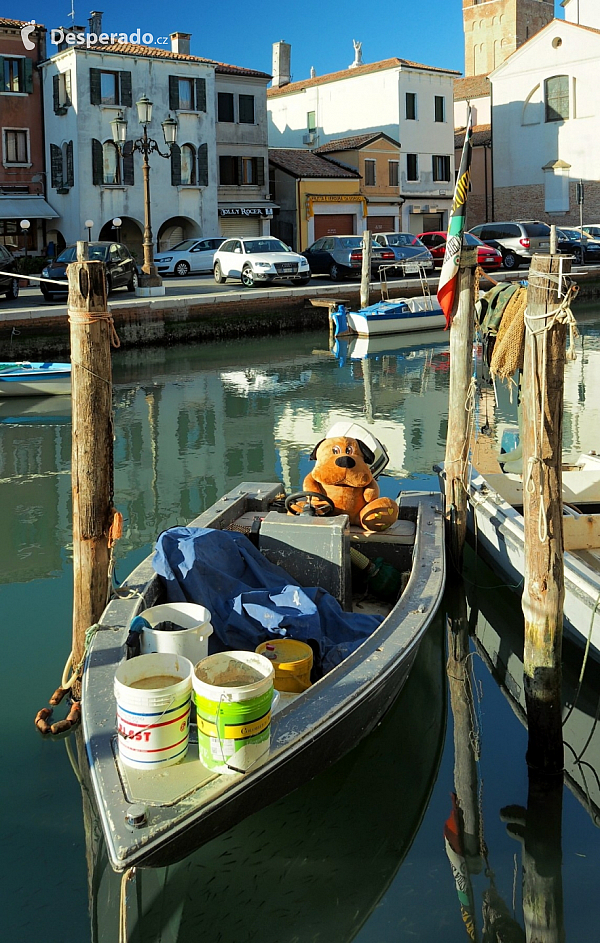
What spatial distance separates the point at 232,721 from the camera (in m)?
3.65

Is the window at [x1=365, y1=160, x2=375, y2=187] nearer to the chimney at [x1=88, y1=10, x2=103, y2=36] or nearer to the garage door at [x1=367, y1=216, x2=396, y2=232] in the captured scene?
the garage door at [x1=367, y1=216, x2=396, y2=232]

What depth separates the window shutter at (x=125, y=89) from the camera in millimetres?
34531

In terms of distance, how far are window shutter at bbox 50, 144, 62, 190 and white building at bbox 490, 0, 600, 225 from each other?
18.9 metres

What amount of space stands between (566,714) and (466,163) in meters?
4.36

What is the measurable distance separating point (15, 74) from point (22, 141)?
2.18 meters

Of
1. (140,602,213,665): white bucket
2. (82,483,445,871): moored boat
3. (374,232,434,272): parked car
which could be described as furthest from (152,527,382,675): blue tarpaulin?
(374,232,434,272): parked car

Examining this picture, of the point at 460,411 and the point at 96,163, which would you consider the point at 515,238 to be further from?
the point at 460,411

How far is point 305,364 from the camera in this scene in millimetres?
21188

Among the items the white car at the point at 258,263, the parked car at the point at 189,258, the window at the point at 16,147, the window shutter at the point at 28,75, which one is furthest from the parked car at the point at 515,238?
the window shutter at the point at 28,75

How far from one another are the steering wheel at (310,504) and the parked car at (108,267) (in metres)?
17.2

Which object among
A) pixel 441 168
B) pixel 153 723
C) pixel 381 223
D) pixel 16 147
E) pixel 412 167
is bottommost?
pixel 153 723

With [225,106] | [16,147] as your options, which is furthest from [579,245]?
[16,147]

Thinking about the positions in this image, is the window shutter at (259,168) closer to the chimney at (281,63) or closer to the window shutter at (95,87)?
the window shutter at (95,87)

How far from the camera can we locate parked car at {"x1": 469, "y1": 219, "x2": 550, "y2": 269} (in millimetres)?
30469
